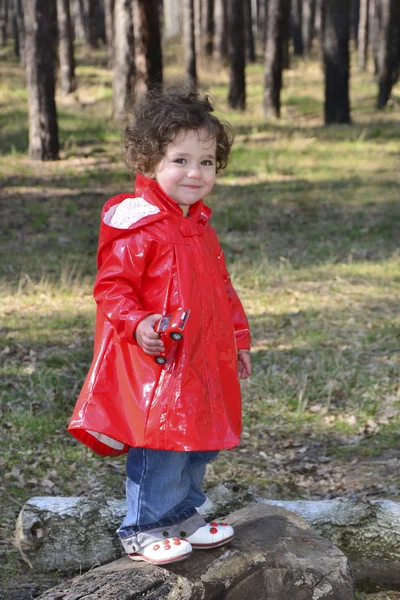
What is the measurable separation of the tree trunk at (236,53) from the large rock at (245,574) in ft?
59.9

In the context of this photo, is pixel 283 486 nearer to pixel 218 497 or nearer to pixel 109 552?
pixel 218 497

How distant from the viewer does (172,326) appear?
285cm

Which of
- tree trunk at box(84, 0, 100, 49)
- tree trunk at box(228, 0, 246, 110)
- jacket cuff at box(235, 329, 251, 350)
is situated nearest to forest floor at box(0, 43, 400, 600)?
jacket cuff at box(235, 329, 251, 350)

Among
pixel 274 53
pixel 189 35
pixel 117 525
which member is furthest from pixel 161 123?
pixel 189 35

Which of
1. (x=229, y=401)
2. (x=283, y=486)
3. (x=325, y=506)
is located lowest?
(x=283, y=486)

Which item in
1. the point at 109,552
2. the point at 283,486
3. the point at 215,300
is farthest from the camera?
the point at 283,486

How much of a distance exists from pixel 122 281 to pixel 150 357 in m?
0.31

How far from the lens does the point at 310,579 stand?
3309 millimetres

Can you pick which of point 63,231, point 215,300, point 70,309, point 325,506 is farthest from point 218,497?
point 63,231

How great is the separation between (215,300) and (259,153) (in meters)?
12.3

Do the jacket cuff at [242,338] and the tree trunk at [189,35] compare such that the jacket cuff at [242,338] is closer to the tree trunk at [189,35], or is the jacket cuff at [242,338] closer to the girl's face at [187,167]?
the girl's face at [187,167]

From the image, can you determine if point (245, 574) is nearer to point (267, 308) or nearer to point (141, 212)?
point (141, 212)

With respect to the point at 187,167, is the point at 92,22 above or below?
above

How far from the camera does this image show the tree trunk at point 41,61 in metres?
13.2
